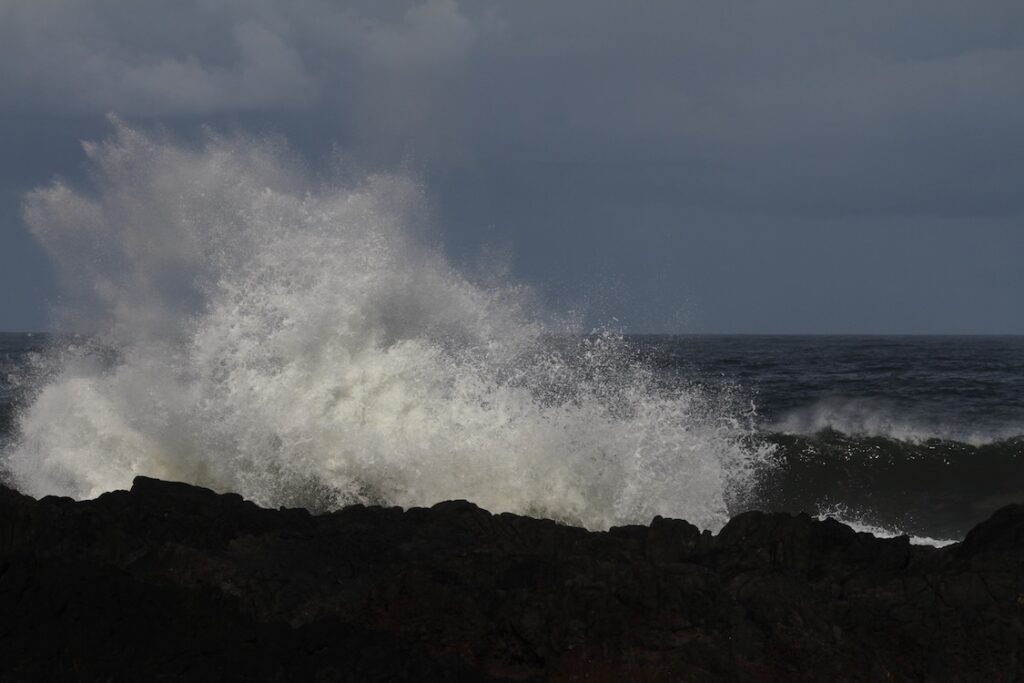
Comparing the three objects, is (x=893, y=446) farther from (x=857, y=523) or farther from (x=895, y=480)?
(x=857, y=523)

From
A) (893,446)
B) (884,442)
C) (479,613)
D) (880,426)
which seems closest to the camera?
(479,613)

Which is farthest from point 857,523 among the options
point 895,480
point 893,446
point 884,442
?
point 884,442

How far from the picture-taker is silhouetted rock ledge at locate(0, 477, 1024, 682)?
5.75m

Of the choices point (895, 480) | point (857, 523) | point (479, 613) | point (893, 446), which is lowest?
point (857, 523)

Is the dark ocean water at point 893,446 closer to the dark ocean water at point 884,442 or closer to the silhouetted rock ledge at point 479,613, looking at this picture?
the dark ocean water at point 884,442

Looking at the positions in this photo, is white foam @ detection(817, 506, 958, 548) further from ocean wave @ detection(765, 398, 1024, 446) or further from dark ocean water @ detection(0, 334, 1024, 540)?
ocean wave @ detection(765, 398, 1024, 446)

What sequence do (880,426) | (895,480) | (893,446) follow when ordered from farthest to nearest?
(880,426) < (893,446) < (895,480)

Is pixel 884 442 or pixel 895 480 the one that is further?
pixel 884 442

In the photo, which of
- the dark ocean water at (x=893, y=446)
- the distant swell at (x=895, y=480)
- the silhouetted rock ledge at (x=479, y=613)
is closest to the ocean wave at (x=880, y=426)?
the dark ocean water at (x=893, y=446)

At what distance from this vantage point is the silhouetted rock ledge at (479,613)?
575 cm

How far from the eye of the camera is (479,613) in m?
6.04

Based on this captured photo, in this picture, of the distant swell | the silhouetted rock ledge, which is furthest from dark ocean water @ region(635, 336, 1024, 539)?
the silhouetted rock ledge

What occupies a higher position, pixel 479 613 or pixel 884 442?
pixel 479 613

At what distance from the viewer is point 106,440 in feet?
47.7
